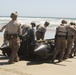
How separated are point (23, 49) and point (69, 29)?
2.13 meters

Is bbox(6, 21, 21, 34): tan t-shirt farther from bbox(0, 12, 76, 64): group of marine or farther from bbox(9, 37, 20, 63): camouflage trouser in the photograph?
bbox(9, 37, 20, 63): camouflage trouser

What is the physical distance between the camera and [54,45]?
1120 cm

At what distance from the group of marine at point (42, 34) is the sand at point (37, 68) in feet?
1.41

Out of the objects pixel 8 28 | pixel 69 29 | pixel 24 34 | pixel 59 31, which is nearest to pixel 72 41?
pixel 69 29

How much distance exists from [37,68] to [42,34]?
10.6 ft

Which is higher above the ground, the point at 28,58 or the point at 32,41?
the point at 32,41

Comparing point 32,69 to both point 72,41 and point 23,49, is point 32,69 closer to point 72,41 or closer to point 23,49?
point 23,49

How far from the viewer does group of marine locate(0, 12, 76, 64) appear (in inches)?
389

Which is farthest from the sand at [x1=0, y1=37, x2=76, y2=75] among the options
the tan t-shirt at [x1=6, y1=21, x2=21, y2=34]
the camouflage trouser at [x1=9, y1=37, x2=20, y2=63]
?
the tan t-shirt at [x1=6, y1=21, x2=21, y2=34]

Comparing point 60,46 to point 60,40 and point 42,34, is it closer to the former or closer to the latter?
point 60,40

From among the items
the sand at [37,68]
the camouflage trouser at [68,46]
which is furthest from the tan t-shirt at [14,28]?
the camouflage trouser at [68,46]

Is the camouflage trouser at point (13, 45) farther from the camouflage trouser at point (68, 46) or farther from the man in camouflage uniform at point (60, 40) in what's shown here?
the camouflage trouser at point (68, 46)

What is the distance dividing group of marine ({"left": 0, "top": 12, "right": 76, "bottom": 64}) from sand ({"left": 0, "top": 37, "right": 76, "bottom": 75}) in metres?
0.43

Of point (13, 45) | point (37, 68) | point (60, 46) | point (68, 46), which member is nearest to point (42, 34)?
point (68, 46)
